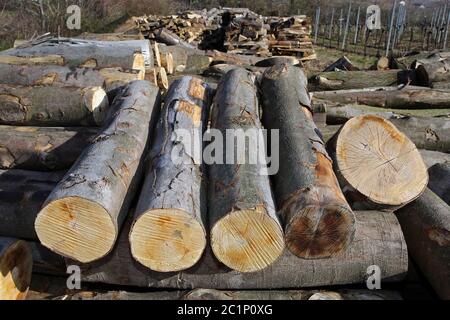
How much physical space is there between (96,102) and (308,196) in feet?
8.93

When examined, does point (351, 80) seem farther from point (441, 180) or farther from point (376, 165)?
point (376, 165)

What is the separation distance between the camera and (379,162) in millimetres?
3320

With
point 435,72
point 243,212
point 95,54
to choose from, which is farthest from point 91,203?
point 435,72

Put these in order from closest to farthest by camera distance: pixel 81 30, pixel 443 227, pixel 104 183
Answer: pixel 104 183 < pixel 443 227 < pixel 81 30

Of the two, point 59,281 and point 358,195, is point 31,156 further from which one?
point 358,195

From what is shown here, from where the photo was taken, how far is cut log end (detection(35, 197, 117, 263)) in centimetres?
266

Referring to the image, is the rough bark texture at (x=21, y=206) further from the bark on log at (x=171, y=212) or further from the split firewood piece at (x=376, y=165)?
the split firewood piece at (x=376, y=165)

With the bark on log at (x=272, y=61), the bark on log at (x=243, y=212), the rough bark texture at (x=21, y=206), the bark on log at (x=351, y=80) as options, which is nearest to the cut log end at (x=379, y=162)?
the bark on log at (x=243, y=212)

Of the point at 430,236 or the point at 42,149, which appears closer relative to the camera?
the point at 430,236

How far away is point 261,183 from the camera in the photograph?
2902mm

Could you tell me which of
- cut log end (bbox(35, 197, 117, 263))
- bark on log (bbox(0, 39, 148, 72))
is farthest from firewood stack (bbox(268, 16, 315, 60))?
cut log end (bbox(35, 197, 117, 263))

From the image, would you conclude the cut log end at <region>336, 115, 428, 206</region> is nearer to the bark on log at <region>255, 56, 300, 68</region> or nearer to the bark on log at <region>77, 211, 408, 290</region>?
the bark on log at <region>77, 211, 408, 290</region>
